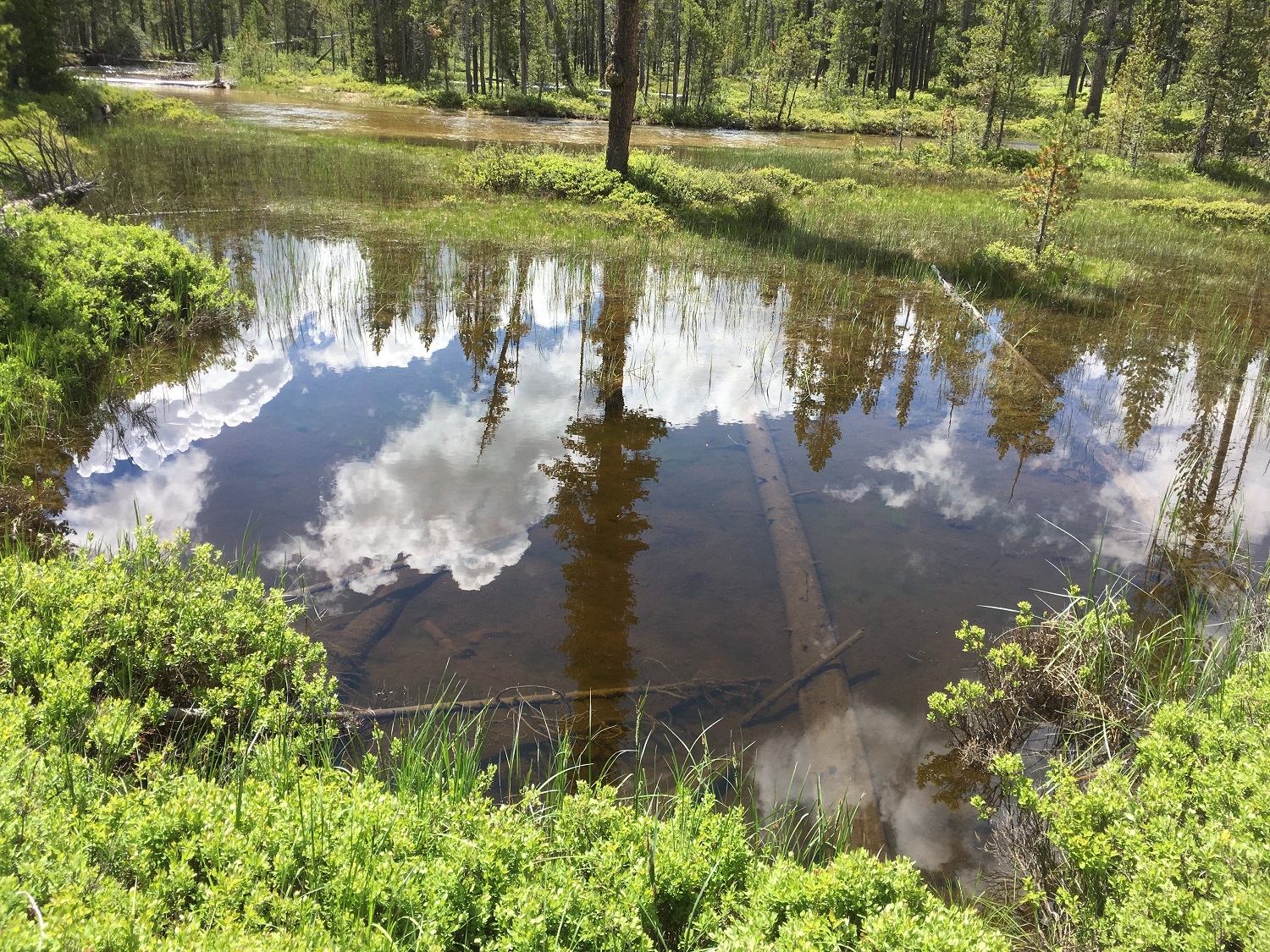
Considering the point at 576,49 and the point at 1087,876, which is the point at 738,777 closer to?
the point at 1087,876

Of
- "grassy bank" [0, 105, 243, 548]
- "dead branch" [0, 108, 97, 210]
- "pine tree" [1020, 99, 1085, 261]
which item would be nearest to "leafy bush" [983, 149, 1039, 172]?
"pine tree" [1020, 99, 1085, 261]

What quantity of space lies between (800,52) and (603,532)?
1794 inches

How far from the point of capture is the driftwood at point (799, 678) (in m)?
4.41

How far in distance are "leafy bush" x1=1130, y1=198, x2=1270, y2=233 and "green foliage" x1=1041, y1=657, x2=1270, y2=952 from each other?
21188 millimetres

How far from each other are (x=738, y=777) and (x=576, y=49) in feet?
254

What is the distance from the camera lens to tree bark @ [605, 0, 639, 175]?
17047 millimetres

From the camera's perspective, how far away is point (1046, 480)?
24.0ft

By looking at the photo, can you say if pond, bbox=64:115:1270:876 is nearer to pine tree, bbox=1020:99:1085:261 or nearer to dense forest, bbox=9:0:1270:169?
pine tree, bbox=1020:99:1085:261

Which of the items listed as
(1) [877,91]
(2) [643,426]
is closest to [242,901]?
(2) [643,426]

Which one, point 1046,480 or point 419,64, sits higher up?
point 419,64

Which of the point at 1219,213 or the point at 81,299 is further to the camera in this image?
the point at 1219,213

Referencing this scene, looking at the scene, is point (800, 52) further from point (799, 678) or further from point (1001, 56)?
point (799, 678)

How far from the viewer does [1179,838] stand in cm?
284

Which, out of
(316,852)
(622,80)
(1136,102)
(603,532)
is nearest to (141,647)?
(316,852)
